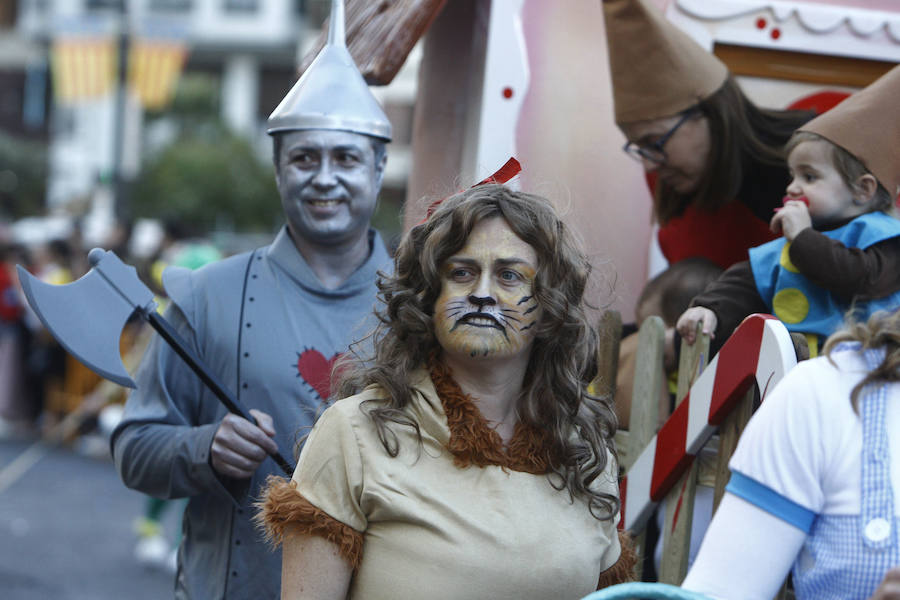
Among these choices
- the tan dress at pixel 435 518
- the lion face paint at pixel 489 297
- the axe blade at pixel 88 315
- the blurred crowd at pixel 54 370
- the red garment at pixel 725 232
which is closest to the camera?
the tan dress at pixel 435 518

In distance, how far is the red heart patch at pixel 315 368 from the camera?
3.13 metres

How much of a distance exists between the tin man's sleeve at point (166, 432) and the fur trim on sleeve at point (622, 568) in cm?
106

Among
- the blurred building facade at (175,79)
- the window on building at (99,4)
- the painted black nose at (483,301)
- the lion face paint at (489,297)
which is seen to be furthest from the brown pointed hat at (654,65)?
the window on building at (99,4)

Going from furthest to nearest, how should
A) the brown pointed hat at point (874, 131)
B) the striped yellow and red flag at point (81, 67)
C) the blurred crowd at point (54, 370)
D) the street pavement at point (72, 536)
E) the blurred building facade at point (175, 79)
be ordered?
the blurred building facade at point (175, 79) < the striped yellow and red flag at point (81, 67) < the blurred crowd at point (54, 370) < the street pavement at point (72, 536) < the brown pointed hat at point (874, 131)

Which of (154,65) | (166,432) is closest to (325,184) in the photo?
(166,432)

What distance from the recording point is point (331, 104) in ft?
10.9

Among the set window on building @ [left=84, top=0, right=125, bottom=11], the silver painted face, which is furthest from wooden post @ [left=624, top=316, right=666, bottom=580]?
window on building @ [left=84, top=0, right=125, bottom=11]

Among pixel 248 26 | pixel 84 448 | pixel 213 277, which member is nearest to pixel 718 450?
pixel 213 277

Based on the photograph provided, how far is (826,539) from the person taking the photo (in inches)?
70.9

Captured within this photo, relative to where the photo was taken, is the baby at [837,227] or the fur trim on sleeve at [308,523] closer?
the fur trim on sleeve at [308,523]

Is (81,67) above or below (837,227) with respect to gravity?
below

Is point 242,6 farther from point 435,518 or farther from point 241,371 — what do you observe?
point 435,518

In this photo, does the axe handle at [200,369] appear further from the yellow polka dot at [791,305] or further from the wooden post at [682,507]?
the yellow polka dot at [791,305]

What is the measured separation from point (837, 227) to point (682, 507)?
0.81 meters
